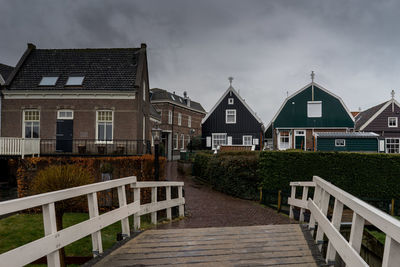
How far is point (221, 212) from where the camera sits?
32.6ft

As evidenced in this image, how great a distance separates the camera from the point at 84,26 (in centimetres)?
1981

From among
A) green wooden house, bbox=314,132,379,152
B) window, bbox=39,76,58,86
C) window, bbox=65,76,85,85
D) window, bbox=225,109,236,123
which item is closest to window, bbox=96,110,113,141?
window, bbox=65,76,85,85

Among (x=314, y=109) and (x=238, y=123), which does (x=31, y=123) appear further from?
(x=314, y=109)

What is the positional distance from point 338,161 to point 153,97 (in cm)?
2781

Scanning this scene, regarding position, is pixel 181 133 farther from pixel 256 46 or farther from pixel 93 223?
pixel 93 223

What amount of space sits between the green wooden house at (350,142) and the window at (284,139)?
18.1ft

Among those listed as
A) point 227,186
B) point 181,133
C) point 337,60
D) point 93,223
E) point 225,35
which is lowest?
point 227,186

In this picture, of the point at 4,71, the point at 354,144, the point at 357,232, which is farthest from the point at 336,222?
the point at 4,71

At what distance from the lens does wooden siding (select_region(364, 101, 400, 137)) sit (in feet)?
99.4

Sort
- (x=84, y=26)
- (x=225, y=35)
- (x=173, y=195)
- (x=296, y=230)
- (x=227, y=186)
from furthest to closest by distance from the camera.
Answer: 1. (x=84, y=26)
2. (x=225, y=35)
3. (x=227, y=186)
4. (x=173, y=195)
5. (x=296, y=230)

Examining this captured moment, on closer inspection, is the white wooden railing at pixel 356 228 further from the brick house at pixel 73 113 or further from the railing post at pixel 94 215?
the brick house at pixel 73 113

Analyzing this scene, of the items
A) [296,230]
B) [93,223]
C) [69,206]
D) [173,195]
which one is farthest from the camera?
[173,195]

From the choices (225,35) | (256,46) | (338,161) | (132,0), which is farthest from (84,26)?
(338,161)

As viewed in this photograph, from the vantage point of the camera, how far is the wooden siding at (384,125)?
3030 centimetres
